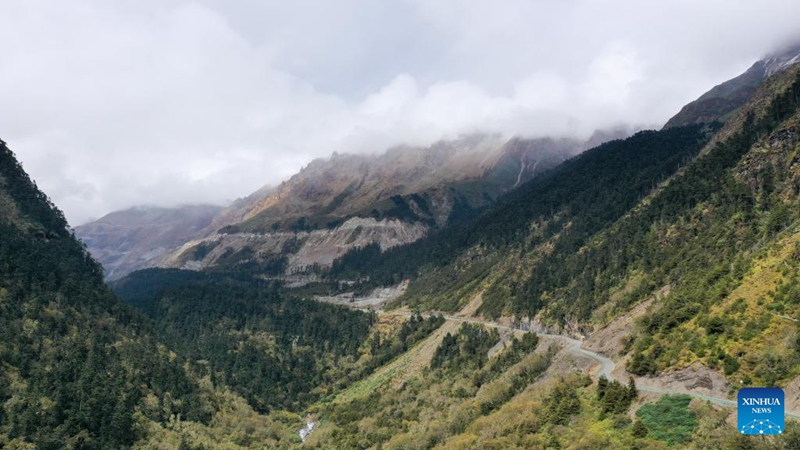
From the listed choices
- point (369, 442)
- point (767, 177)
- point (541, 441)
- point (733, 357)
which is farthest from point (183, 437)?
point (767, 177)

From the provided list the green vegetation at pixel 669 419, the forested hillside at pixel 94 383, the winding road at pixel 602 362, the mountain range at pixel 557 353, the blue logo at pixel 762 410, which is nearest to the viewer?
the blue logo at pixel 762 410

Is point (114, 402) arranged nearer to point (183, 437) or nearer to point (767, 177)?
point (183, 437)

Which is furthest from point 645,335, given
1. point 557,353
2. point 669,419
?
point 669,419

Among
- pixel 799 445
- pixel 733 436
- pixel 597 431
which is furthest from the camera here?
pixel 597 431

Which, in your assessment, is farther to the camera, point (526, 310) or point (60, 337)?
point (526, 310)

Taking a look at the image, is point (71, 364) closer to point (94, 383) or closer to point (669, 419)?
point (94, 383)

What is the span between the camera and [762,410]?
25328 millimetres

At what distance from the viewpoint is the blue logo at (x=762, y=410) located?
24938 mm

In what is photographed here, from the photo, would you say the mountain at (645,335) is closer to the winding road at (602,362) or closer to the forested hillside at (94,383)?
the winding road at (602,362)

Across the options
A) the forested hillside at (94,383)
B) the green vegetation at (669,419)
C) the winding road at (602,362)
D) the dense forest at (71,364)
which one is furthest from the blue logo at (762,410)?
the dense forest at (71,364)

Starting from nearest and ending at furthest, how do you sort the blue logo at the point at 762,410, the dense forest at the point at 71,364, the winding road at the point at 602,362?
the blue logo at the point at 762,410 < the winding road at the point at 602,362 < the dense forest at the point at 71,364

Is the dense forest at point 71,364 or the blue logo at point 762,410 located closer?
the blue logo at point 762,410

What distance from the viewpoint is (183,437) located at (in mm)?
124250

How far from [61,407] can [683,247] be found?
14872 centimetres
